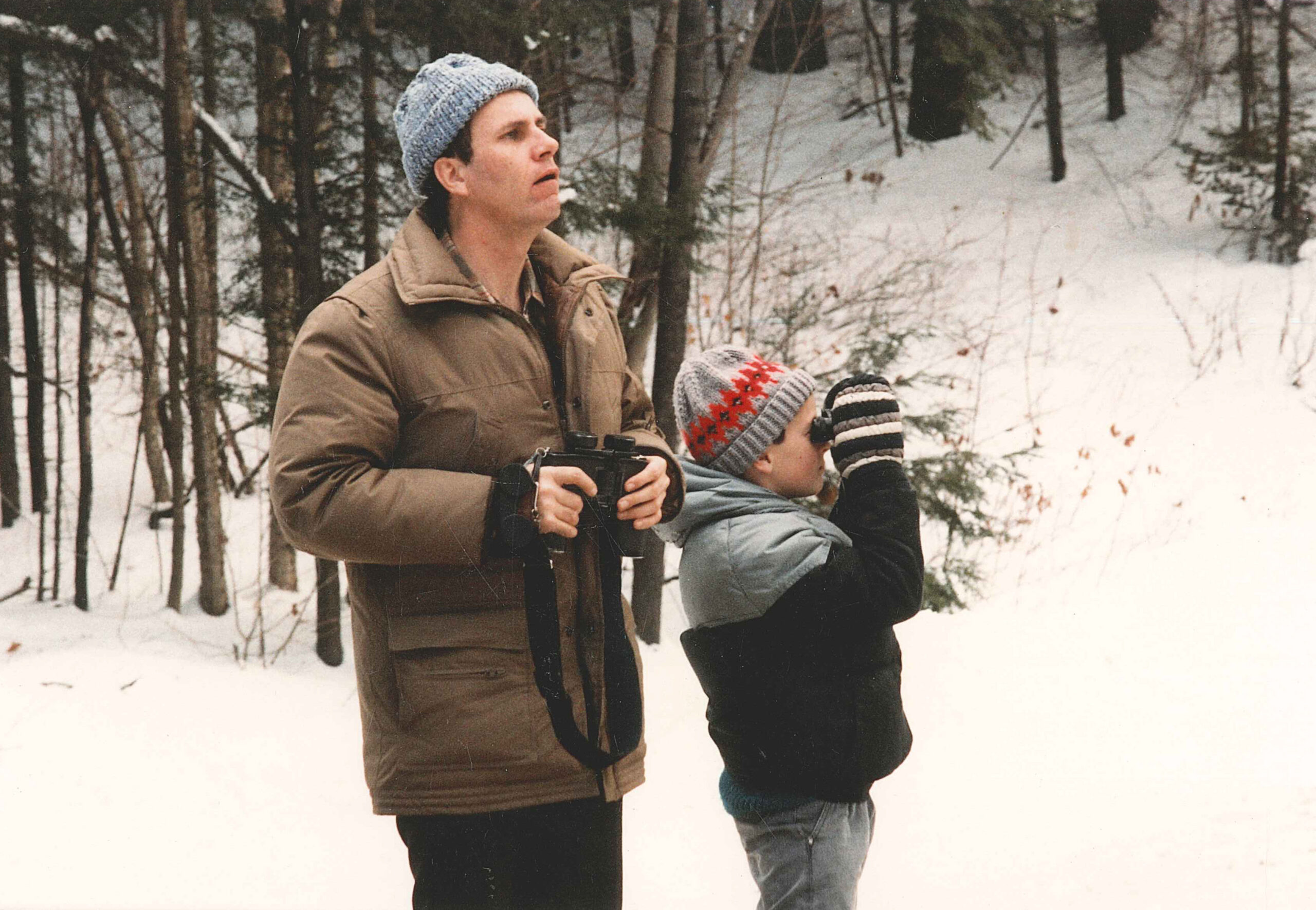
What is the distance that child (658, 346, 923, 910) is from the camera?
7.22 ft

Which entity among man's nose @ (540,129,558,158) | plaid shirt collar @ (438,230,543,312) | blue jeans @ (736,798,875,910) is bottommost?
blue jeans @ (736,798,875,910)

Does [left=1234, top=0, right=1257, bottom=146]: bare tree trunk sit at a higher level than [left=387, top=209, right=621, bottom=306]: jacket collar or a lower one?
higher

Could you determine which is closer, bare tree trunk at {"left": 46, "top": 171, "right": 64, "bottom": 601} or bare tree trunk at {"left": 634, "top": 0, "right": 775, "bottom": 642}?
bare tree trunk at {"left": 634, "top": 0, "right": 775, "bottom": 642}

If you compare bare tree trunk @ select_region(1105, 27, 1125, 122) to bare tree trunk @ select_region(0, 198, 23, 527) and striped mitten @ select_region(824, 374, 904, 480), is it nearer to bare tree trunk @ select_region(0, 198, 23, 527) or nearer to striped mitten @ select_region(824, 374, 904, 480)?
bare tree trunk @ select_region(0, 198, 23, 527)

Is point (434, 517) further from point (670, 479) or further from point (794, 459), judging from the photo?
point (794, 459)

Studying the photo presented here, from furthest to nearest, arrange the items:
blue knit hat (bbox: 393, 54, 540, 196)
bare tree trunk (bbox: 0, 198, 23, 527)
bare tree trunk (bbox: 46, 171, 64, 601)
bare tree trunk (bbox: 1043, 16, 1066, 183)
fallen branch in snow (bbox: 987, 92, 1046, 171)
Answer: fallen branch in snow (bbox: 987, 92, 1046, 171), bare tree trunk (bbox: 1043, 16, 1066, 183), bare tree trunk (bbox: 0, 198, 23, 527), bare tree trunk (bbox: 46, 171, 64, 601), blue knit hat (bbox: 393, 54, 540, 196)

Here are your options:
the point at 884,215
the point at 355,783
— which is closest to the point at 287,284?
the point at 355,783

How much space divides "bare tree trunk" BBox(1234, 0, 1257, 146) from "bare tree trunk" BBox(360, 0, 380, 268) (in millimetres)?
8297

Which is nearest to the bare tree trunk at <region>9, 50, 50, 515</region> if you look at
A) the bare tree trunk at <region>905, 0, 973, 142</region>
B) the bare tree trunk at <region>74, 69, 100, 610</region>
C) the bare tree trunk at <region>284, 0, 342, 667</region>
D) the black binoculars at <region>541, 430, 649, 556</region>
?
the bare tree trunk at <region>74, 69, 100, 610</region>

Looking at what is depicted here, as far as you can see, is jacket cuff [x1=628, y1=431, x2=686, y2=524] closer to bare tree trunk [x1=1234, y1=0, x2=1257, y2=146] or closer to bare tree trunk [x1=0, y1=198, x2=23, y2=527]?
bare tree trunk [x1=0, y1=198, x2=23, y2=527]

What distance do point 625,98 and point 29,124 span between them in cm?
512

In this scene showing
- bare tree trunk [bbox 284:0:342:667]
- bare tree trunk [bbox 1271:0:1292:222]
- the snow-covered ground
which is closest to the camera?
the snow-covered ground

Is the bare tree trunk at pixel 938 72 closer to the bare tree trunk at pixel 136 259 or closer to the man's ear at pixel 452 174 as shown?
the man's ear at pixel 452 174

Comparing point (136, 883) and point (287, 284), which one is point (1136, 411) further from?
point (136, 883)
